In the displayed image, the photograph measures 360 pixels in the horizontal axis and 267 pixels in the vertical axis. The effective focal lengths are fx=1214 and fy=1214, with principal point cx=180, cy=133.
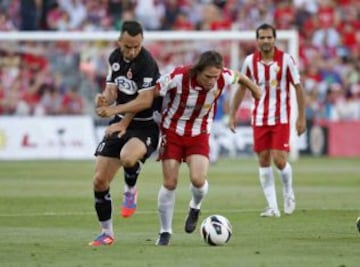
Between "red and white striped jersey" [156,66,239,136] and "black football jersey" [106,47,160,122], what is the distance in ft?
0.47

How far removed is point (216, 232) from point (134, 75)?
1.79 metres

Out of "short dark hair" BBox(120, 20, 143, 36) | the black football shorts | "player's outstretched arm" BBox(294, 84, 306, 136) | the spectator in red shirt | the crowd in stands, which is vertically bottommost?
the spectator in red shirt

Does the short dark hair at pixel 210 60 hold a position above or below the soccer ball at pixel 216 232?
above

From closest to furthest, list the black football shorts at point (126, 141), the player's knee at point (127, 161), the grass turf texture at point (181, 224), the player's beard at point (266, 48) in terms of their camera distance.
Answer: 1. the grass turf texture at point (181, 224)
2. the player's knee at point (127, 161)
3. the black football shorts at point (126, 141)
4. the player's beard at point (266, 48)

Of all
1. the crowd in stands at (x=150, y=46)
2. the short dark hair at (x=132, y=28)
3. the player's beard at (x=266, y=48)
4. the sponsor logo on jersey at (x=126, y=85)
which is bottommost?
the crowd in stands at (x=150, y=46)

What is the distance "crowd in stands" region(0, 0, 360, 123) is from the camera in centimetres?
3192

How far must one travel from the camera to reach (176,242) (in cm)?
1226

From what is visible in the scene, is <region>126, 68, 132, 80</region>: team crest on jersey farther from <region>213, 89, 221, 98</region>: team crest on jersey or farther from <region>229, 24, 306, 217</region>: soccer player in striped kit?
<region>229, 24, 306, 217</region>: soccer player in striped kit

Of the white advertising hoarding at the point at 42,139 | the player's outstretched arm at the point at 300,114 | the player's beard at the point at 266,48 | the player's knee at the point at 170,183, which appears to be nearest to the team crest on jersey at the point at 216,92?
the player's knee at the point at 170,183

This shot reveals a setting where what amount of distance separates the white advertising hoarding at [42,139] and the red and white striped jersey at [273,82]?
1467 centimetres

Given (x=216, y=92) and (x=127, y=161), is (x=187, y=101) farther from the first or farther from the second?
(x=127, y=161)

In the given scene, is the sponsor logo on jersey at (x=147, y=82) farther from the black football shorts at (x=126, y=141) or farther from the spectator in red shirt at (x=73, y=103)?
the spectator in red shirt at (x=73, y=103)

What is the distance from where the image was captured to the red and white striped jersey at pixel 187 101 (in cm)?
1204

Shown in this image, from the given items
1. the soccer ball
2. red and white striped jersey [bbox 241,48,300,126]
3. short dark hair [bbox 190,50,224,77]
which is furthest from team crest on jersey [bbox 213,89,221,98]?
red and white striped jersey [bbox 241,48,300,126]
